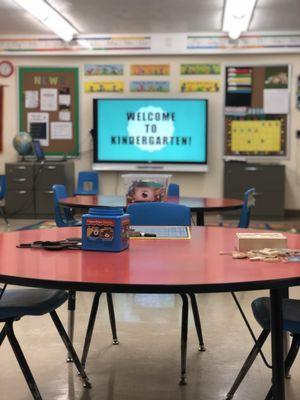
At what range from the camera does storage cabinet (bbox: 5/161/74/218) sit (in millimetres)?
8328

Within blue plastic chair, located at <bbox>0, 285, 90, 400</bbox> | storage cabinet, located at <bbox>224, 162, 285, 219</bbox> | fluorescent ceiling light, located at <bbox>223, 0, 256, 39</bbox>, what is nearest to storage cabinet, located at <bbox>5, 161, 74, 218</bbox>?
storage cabinet, located at <bbox>224, 162, 285, 219</bbox>

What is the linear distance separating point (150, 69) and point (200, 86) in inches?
31.5

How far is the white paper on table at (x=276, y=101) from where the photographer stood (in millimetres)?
8383

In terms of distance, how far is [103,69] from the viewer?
8688mm

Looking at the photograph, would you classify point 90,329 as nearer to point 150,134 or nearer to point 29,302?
point 29,302

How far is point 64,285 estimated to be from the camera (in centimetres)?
156

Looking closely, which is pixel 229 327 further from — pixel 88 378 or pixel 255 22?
pixel 255 22

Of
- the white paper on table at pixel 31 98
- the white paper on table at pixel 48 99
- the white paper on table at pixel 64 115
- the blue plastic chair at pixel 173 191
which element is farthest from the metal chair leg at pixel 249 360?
the white paper on table at pixel 31 98

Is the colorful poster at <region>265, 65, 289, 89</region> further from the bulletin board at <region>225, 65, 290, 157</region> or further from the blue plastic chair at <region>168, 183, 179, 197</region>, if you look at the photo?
the blue plastic chair at <region>168, 183, 179, 197</region>

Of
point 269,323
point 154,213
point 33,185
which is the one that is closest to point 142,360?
point 154,213

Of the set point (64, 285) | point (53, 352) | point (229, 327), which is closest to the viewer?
point (64, 285)

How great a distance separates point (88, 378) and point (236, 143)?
20.7 ft

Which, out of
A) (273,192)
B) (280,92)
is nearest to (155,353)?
(273,192)

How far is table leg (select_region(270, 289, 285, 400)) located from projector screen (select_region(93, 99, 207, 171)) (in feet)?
22.4
